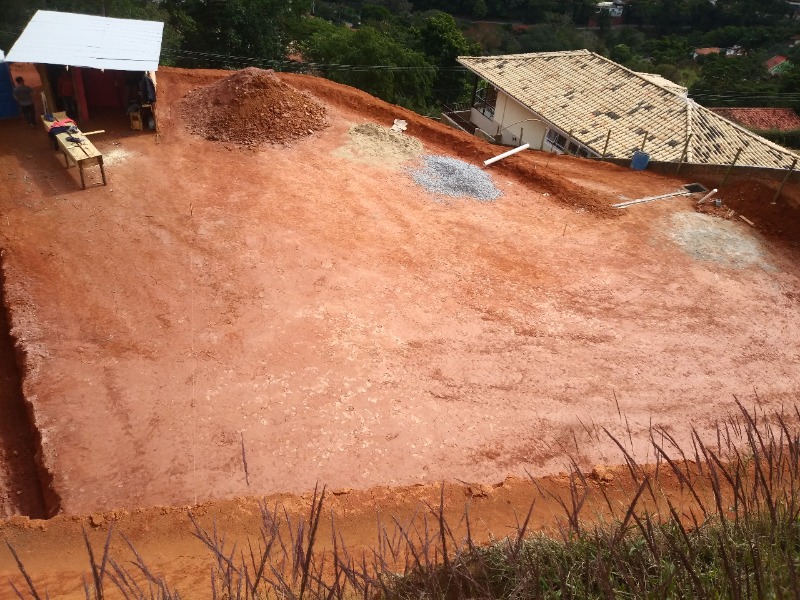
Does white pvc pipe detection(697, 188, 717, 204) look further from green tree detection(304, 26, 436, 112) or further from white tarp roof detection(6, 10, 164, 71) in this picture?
green tree detection(304, 26, 436, 112)

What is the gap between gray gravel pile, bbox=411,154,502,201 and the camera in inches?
519

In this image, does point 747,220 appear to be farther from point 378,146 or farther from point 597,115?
point 378,146

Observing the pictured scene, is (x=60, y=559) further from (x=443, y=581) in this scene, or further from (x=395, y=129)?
(x=395, y=129)

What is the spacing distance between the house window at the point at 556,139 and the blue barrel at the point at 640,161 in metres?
4.62

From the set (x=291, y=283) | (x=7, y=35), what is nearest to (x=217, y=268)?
(x=291, y=283)

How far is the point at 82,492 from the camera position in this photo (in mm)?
6781

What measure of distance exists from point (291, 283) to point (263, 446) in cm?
331

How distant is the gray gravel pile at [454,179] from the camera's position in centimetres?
1318

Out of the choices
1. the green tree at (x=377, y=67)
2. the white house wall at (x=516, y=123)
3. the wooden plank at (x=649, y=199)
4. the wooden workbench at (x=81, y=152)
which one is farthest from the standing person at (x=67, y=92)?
the white house wall at (x=516, y=123)

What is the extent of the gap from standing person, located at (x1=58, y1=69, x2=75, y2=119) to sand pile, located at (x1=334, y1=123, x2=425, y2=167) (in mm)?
5979

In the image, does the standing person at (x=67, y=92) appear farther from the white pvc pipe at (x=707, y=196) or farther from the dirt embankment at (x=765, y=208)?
the dirt embankment at (x=765, y=208)

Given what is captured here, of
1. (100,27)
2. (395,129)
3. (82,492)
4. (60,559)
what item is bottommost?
(82,492)

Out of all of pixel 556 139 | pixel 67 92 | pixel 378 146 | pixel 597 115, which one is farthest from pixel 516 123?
pixel 67 92

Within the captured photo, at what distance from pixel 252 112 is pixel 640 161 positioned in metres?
9.61
